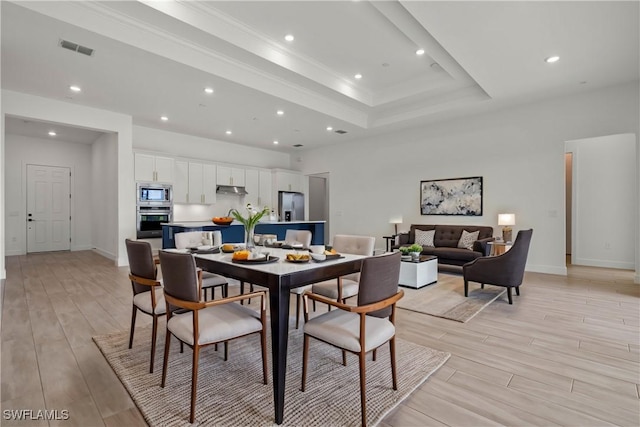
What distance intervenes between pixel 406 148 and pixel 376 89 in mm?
1877

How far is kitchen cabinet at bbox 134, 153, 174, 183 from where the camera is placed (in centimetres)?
653

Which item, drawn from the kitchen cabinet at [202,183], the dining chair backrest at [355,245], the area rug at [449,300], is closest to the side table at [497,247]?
the area rug at [449,300]

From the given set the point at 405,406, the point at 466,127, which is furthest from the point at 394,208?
the point at 405,406

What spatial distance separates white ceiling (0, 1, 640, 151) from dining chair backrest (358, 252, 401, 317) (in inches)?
103

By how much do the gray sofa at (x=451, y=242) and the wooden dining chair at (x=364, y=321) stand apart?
4.00m

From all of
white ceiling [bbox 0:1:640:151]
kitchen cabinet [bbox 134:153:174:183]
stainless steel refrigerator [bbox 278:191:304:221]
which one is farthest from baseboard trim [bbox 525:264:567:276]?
kitchen cabinet [bbox 134:153:174:183]

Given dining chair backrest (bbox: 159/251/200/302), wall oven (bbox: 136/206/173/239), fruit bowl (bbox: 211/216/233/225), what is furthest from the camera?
wall oven (bbox: 136/206/173/239)

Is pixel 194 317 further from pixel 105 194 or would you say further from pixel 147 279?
pixel 105 194

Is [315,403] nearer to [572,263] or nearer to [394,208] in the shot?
[394,208]

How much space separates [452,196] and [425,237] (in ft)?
3.55

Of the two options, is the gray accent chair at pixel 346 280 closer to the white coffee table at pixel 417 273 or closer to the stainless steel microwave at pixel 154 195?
the white coffee table at pixel 417 273

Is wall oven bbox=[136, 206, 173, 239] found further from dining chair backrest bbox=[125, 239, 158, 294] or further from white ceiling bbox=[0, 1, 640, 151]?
dining chair backrest bbox=[125, 239, 158, 294]

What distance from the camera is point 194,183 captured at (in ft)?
25.2

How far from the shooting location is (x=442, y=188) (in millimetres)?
6703
